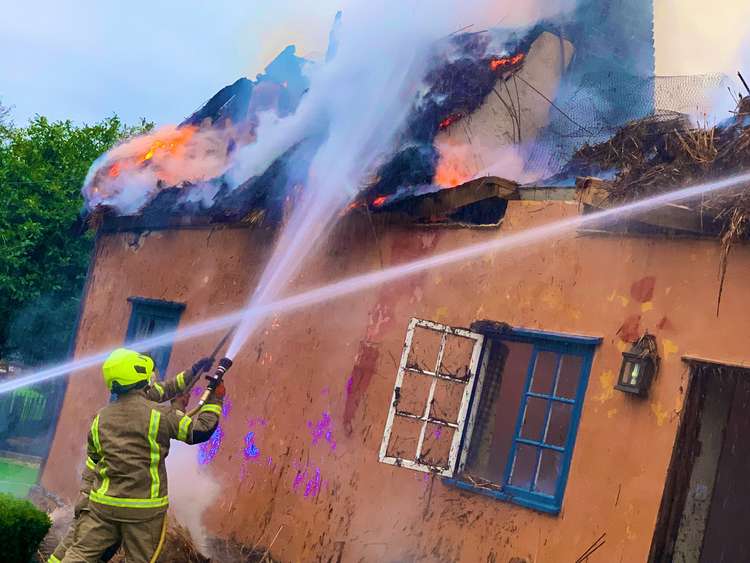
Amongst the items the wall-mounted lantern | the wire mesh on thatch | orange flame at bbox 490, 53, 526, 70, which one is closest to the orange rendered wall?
the wall-mounted lantern

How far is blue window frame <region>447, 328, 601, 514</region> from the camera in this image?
22.8 ft

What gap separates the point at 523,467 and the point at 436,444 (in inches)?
31.1

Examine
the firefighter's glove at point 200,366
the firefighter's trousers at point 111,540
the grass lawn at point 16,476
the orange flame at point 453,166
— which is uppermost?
the orange flame at point 453,166

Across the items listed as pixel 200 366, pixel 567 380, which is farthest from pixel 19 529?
pixel 567 380

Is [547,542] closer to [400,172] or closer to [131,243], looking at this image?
[400,172]

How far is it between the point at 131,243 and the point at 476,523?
7568mm

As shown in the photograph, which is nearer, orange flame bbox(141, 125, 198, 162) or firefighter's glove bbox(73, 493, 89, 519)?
firefighter's glove bbox(73, 493, 89, 519)

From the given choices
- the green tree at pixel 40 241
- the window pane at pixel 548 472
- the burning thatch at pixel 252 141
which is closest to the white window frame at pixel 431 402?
the window pane at pixel 548 472

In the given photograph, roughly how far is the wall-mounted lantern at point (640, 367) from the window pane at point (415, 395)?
6.18 feet

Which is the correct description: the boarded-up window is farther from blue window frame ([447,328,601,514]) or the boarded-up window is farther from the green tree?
the green tree

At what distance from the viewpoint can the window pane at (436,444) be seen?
766 cm

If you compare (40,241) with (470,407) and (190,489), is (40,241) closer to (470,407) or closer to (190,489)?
(190,489)

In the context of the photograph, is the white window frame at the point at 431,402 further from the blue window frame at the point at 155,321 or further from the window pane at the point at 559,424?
the blue window frame at the point at 155,321

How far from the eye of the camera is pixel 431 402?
25.6 feet
